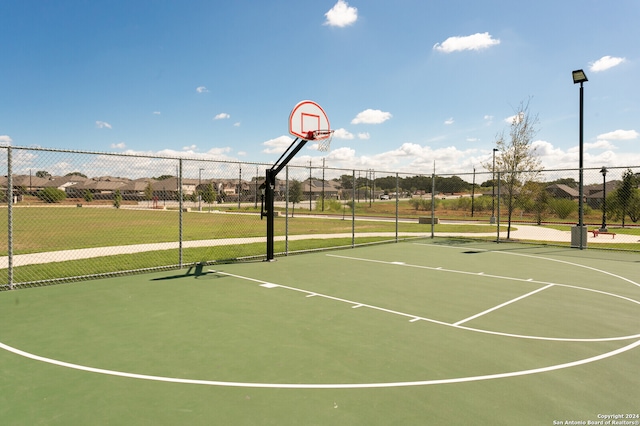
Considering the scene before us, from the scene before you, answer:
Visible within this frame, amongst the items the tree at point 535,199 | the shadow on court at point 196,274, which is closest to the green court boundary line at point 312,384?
the shadow on court at point 196,274

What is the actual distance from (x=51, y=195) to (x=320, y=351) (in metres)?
12.4

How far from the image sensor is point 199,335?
5.89m

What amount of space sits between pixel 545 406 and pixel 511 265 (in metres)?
9.09

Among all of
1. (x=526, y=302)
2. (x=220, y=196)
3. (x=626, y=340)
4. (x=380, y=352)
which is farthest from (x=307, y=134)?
(x=220, y=196)

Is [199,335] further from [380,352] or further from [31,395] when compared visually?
[380,352]

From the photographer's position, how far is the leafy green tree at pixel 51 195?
12.6 metres

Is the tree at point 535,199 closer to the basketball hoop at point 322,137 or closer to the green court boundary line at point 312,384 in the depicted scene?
the basketball hoop at point 322,137

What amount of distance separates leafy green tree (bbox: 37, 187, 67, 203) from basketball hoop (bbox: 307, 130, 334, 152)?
8.34 meters

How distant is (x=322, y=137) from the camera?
1240cm

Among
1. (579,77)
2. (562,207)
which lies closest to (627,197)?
(562,207)

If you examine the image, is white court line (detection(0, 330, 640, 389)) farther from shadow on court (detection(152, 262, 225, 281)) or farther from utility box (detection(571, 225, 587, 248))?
utility box (detection(571, 225, 587, 248))

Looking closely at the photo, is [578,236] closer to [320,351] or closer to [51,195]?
[320,351]

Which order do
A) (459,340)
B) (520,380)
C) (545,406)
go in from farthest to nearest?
(459,340)
(520,380)
(545,406)

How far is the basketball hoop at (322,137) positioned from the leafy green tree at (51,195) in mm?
8336
